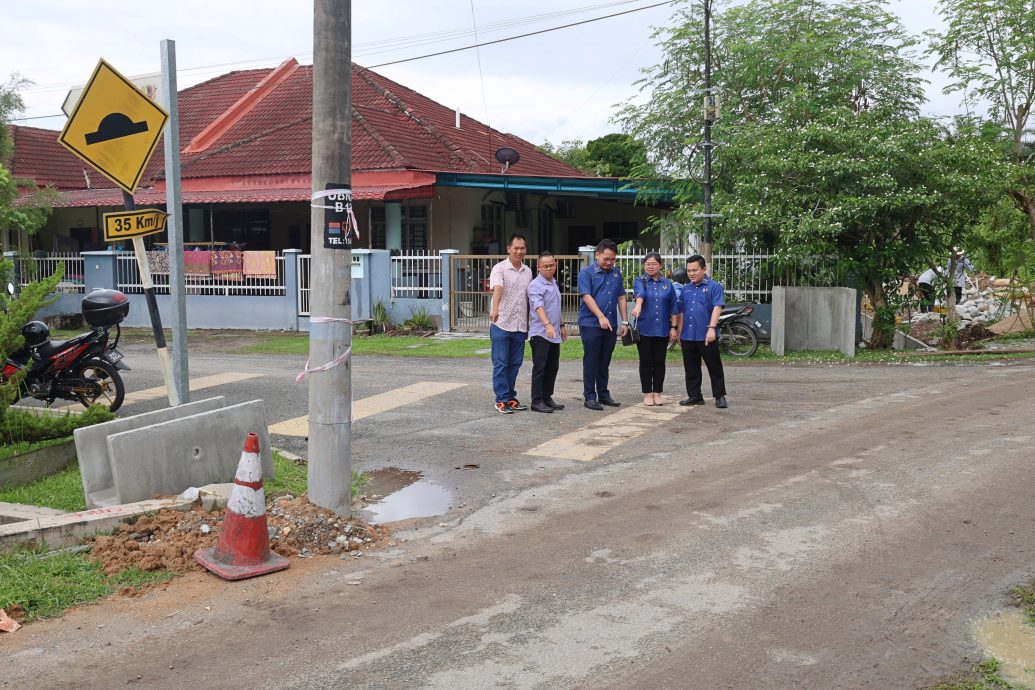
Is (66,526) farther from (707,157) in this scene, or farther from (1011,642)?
(707,157)

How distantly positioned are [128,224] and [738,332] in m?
10.2

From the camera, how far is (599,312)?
10102 mm

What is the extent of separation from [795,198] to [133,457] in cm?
1117

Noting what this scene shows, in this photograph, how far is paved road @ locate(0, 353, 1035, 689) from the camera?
4.27 metres

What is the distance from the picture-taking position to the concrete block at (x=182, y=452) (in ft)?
21.3

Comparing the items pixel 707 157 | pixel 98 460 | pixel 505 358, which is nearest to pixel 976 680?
pixel 98 460

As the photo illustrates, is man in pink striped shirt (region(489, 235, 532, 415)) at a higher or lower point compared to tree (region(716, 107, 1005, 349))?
lower

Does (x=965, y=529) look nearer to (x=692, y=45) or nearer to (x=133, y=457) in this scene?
(x=133, y=457)

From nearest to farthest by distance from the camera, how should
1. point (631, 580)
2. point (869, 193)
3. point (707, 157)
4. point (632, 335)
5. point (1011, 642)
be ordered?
point (1011, 642) < point (631, 580) < point (632, 335) < point (869, 193) < point (707, 157)

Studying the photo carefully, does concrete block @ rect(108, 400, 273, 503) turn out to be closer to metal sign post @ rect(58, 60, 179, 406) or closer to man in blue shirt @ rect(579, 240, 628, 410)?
metal sign post @ rect(58, 60, 179, 406)

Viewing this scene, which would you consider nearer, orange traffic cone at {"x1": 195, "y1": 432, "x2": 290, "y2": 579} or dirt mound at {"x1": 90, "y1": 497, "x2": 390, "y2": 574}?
orange traffic cone at {"x1": 195, "y1": 432, "x2": 290, "y2": 579}

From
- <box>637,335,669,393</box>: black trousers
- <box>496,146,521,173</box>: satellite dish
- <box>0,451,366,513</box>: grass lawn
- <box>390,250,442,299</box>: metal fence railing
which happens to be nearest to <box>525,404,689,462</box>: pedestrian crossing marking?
<box>637,335,669,393</box>: black trousers

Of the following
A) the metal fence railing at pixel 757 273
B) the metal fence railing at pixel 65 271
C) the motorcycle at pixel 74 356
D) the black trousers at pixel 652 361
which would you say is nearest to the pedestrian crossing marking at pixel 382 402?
the motorcycle at pixel 74 356

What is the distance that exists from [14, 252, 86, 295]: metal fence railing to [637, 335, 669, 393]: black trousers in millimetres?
16082
